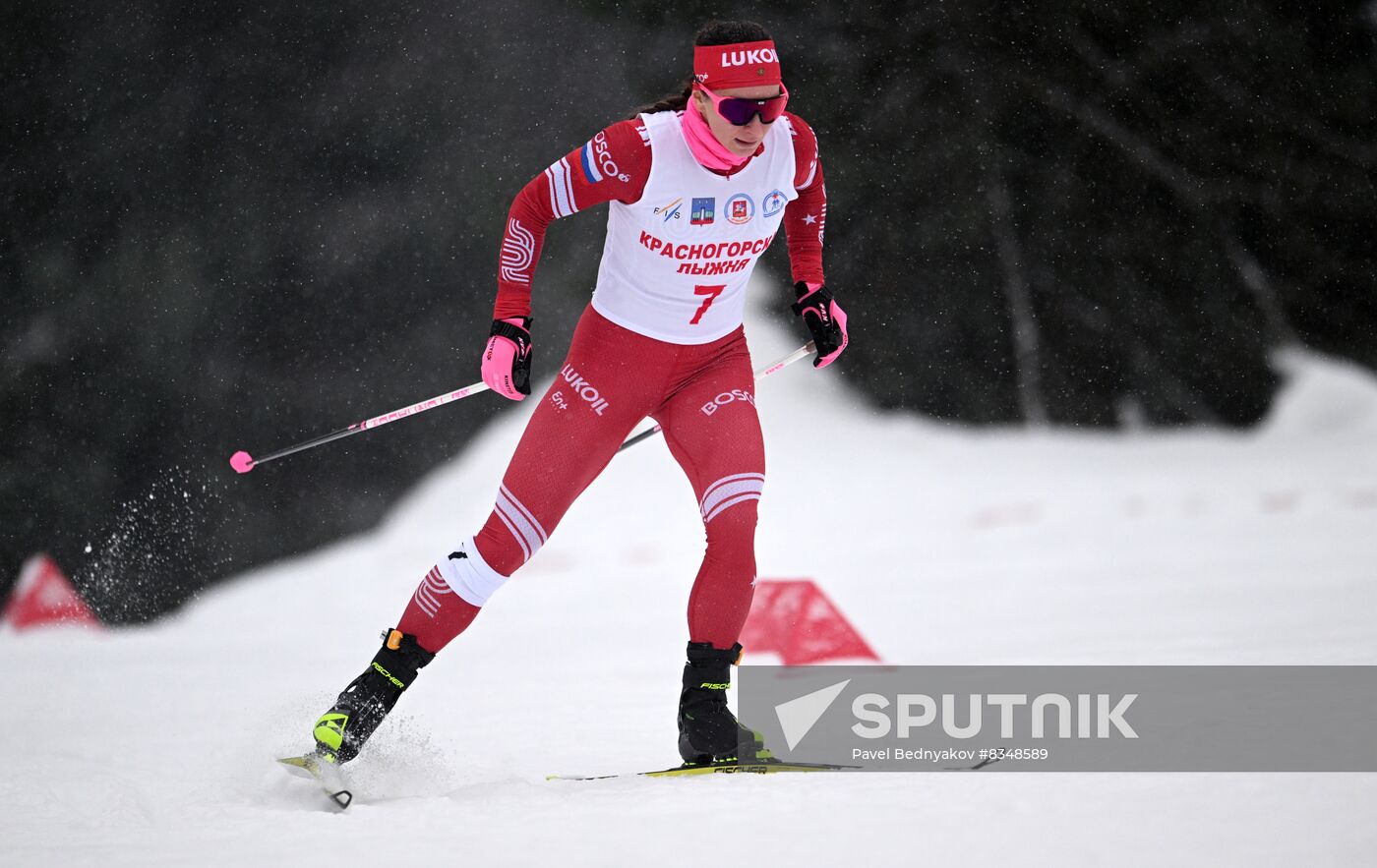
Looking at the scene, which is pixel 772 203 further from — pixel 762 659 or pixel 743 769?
pixel 762 659

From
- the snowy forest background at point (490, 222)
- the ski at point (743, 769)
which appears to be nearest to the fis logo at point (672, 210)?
the ski at point (743, 769)

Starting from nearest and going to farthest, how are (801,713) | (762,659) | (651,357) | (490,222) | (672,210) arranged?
1. (672,210)
2. (651,357)
3. (801,713)
4. (762,659)
5. (490,222)

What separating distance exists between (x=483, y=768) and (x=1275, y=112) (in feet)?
25.3

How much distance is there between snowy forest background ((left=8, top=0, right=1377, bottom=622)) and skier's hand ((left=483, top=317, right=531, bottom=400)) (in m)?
4.30

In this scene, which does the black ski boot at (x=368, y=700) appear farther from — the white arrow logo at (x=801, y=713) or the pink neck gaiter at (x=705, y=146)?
the pink neck gaiter at (x=705, y=146)

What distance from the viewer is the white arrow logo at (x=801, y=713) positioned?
386cm

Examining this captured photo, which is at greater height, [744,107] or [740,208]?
[744,107]

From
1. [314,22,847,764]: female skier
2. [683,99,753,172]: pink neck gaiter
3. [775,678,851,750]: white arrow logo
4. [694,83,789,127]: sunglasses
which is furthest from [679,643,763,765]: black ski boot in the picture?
[694,83,789,127]: sunglasses

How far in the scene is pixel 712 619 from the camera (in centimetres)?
344

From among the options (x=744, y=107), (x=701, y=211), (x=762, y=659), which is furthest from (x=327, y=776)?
(x=762, y=659)

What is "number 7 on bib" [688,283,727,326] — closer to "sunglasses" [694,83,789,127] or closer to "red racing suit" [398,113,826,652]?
"red racing suit" [398,113,826,652]

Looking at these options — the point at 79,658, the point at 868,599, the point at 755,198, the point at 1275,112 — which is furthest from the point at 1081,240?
the point at 79,658

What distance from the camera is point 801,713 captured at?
3988mm

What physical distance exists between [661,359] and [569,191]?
505 mm
